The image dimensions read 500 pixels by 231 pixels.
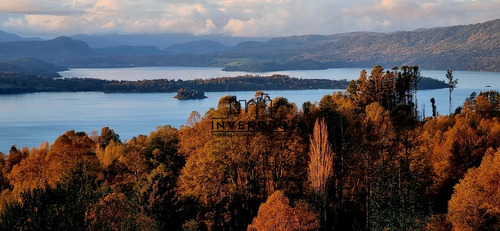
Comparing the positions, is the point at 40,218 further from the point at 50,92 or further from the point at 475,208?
the point at 50,92

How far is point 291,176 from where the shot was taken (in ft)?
104

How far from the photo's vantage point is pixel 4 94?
611 feet

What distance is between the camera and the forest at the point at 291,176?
2625 centimetres

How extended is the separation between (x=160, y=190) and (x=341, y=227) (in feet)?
38.1

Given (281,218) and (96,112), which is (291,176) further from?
(96,112)

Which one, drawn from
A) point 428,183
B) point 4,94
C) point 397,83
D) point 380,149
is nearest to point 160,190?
point 380,149

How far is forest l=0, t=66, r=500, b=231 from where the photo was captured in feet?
86.1

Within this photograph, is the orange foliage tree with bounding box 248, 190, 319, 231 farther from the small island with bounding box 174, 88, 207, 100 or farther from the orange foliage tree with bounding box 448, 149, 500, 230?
the small island with bounding box 174, 88, 207, 100

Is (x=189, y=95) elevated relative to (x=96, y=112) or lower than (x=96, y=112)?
elevated

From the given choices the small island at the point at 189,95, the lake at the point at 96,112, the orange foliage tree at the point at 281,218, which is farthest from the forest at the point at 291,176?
the small island at the point at 189,95

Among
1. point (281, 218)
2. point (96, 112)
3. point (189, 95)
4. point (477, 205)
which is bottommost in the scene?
point (96, 112)

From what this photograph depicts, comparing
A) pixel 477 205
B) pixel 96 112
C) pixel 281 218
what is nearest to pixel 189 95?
pixel 96 112

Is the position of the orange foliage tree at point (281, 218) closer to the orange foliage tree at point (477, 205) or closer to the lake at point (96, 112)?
the orange foliage tree at point (477, 205)

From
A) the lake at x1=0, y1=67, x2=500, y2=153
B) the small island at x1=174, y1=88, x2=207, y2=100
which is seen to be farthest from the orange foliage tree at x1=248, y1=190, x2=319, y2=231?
the small island at x1=174, y1=88, x2=207, y2=100
